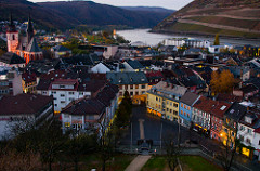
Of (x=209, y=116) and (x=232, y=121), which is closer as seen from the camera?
(x=232, y=121)

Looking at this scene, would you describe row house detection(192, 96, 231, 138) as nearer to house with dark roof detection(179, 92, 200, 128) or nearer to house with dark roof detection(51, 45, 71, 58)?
house with dark roof detection(179, 92, 200, 128)

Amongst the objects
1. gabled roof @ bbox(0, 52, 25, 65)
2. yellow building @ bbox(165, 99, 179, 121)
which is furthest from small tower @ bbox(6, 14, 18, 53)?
yellow building @ bbox(165, 99, 179, 121)

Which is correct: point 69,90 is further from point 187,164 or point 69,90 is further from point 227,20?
point 227,20

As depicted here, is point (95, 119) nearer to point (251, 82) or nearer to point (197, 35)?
point (251, 82)

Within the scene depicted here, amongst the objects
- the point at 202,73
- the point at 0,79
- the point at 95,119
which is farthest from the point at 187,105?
the point at 0,79

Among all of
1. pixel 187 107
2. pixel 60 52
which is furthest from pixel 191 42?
pixel 187 107

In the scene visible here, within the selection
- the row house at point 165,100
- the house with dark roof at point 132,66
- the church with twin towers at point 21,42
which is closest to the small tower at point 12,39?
the church with twin towers at point 21,42
